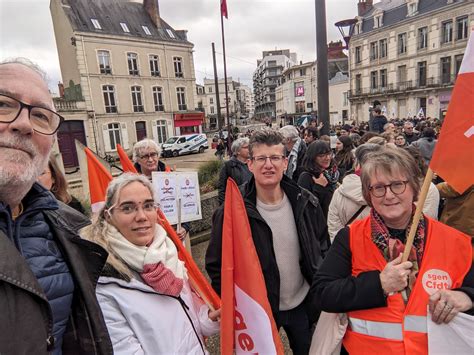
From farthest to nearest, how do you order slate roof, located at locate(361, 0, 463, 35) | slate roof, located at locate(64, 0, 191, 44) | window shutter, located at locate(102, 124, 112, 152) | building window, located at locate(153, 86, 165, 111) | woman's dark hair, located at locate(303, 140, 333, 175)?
slate roof, located at locate(361, 0, 463, 35) < building window, located at locate(153, 86, 165, 111) < window shutter, located at locate(102, 124, 112, 152) < slate roof, located at locate(64, 0, 191, 44) < woman's dark hair, located at locate(303, 140, 333, 175)

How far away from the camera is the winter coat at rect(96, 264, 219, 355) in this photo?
4.72ft

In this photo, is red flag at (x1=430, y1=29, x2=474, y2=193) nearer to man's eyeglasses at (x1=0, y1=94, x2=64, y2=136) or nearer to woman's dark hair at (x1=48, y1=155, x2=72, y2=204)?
man's eyeglasses at (x1=0, y1=94, x2=64, y2=136)

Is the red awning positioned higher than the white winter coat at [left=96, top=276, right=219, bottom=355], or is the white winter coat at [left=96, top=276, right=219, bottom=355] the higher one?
the red awning

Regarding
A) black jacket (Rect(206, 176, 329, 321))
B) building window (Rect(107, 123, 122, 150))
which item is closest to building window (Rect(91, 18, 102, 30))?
building window (Rect(107, 123, 122, 150))

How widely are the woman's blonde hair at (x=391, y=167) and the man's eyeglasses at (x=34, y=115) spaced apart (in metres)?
1.57

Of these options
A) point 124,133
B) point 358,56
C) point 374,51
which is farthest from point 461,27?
point 124,133

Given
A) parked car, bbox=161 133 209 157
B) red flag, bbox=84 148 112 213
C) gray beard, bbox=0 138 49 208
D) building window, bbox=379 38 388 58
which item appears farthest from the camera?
building window, bbox=379 38 388 58

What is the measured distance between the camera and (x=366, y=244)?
1.60m

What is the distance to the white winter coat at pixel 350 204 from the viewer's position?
8.29ft

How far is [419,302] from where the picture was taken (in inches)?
56.0

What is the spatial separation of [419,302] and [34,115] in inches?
73.3

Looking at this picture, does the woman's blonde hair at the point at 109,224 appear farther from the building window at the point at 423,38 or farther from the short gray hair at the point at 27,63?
the building window at the point at 423,38

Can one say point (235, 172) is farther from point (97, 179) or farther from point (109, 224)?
point (109, 224)

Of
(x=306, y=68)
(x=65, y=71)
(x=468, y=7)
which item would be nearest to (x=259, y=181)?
(x=65, y=71)
